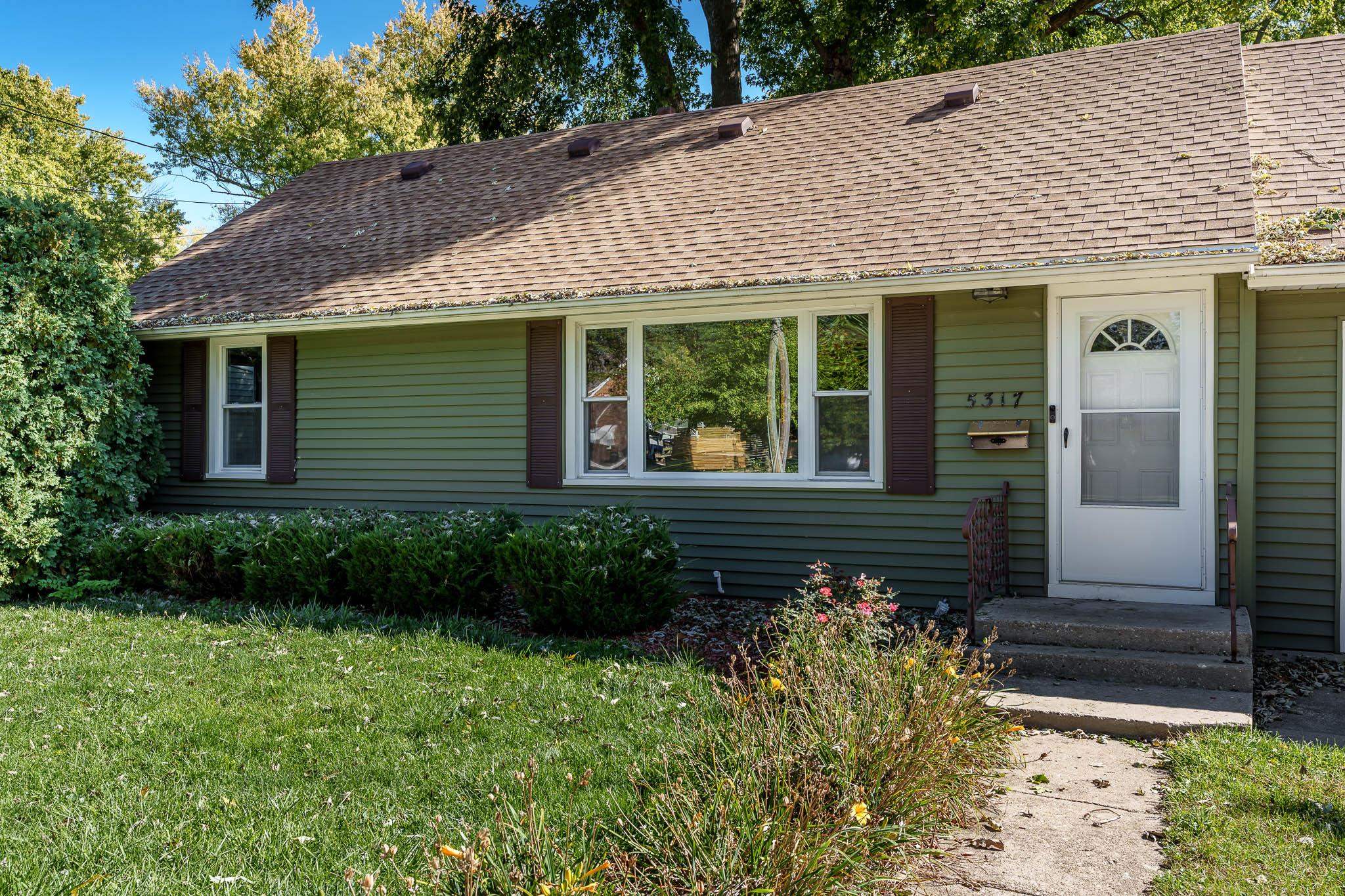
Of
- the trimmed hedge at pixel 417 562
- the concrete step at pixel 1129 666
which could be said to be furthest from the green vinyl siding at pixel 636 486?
the concrete step at pixel 1129 666

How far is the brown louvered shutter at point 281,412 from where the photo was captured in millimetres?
9633

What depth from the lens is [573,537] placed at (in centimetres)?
657

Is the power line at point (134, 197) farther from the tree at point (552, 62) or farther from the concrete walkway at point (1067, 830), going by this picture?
the concrete walkway at point (1067, 830)

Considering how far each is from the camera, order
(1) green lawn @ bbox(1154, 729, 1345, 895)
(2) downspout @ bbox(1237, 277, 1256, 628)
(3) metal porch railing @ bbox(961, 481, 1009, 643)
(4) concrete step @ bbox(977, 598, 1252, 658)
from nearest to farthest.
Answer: (1) green lawn @ bbox(1154, 729, 1345, 895) → (4) concrete step @ bbox(977, 598, 1252, 658) → (3) metal porch railing @ bbox(961, 481, 1009, 643) → (2) downspout @ bbox(1237, 277, 1256, 628)

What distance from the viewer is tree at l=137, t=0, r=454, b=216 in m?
26.0

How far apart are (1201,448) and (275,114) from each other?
86.9ft

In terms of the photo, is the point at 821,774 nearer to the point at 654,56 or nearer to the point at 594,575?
the point at 594,575

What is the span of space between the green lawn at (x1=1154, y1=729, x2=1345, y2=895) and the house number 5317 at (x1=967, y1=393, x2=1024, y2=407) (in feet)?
9.72

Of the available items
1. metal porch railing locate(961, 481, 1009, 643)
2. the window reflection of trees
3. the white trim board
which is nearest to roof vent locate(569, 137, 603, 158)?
the window reflection of trees

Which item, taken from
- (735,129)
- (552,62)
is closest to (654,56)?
(552,62)

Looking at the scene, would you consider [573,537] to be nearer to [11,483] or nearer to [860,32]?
[11,483]

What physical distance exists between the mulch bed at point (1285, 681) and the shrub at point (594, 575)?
3.66 metres

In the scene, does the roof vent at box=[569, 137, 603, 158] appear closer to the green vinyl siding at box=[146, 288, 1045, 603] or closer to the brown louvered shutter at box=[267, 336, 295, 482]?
the green vinyl siding at box=[146, 288, 1045, 603]

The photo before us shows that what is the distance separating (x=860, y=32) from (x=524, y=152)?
6800 mm
